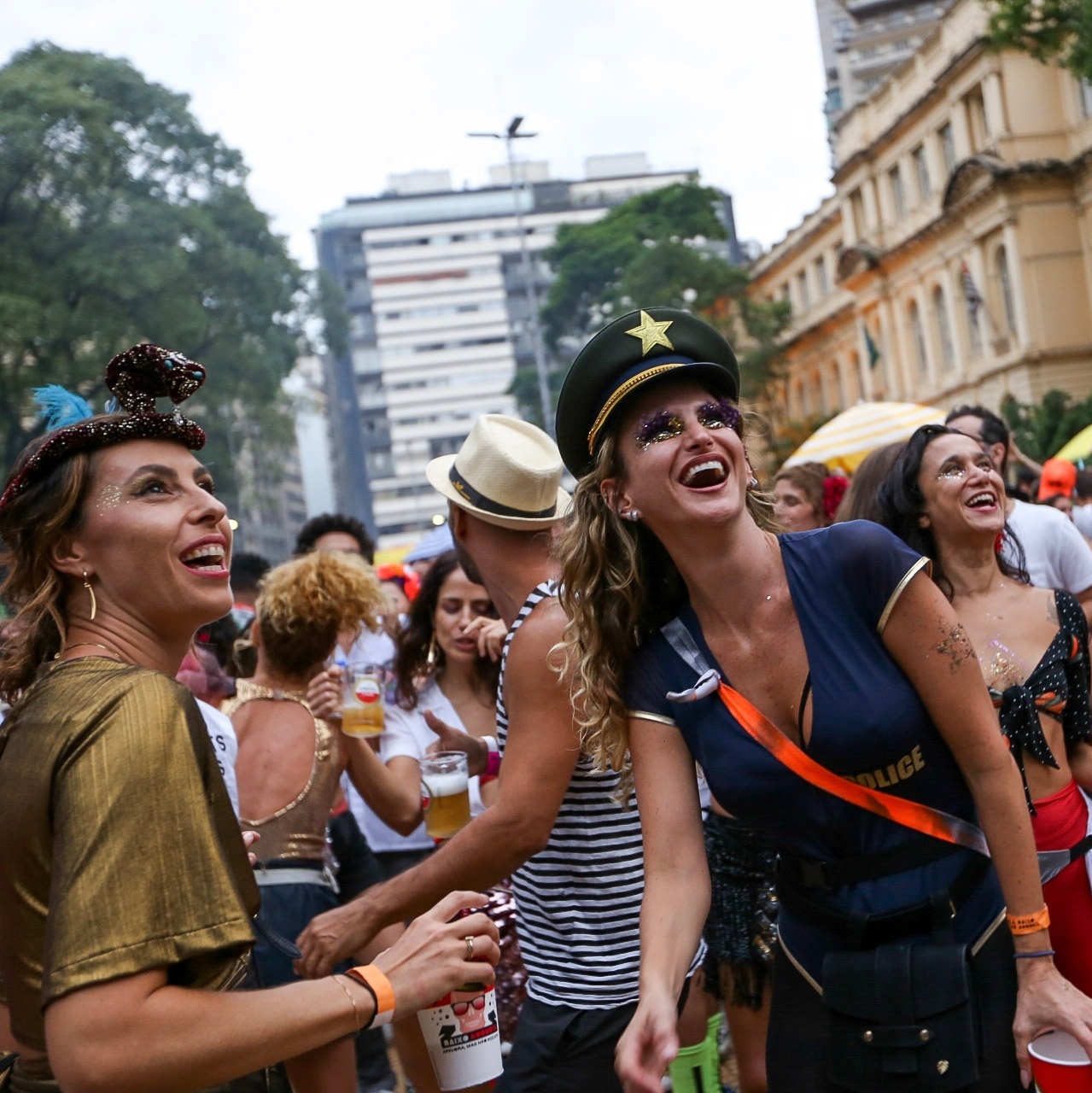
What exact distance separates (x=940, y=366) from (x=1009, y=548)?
43442 millimetres

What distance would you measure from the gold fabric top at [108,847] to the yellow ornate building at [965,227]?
35.3 m

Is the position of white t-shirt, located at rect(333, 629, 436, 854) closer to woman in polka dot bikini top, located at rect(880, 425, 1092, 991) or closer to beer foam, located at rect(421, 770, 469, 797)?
beer foam, located at rect(421, 770, 469, 797)

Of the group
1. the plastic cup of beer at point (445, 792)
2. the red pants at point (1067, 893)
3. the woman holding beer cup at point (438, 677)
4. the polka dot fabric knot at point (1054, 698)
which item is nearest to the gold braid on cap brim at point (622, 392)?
the plastic cup of beer at point (445, 792)

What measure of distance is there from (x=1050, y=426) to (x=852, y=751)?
32469 millimetres

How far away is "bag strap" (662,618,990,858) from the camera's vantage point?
244 centimetres

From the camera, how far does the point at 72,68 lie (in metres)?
40.6

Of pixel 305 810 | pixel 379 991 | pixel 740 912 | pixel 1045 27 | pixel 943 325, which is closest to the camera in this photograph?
pixel 379 991

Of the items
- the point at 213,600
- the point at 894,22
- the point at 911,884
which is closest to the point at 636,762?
the point at 911,884

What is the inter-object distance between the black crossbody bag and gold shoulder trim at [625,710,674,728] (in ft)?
0.31

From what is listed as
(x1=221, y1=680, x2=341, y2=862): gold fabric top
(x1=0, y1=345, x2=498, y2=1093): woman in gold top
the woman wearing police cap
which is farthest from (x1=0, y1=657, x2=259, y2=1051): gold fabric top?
(x1=221, y1=680, x2=341, y2=862): gold fabric top

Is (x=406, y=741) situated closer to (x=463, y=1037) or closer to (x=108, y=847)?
(x=463, y=1037)

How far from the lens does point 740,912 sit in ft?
14.0

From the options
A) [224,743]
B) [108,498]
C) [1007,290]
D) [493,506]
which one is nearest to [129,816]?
[108,498]

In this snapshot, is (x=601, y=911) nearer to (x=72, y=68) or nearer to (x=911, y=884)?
(x=911, y=884)
